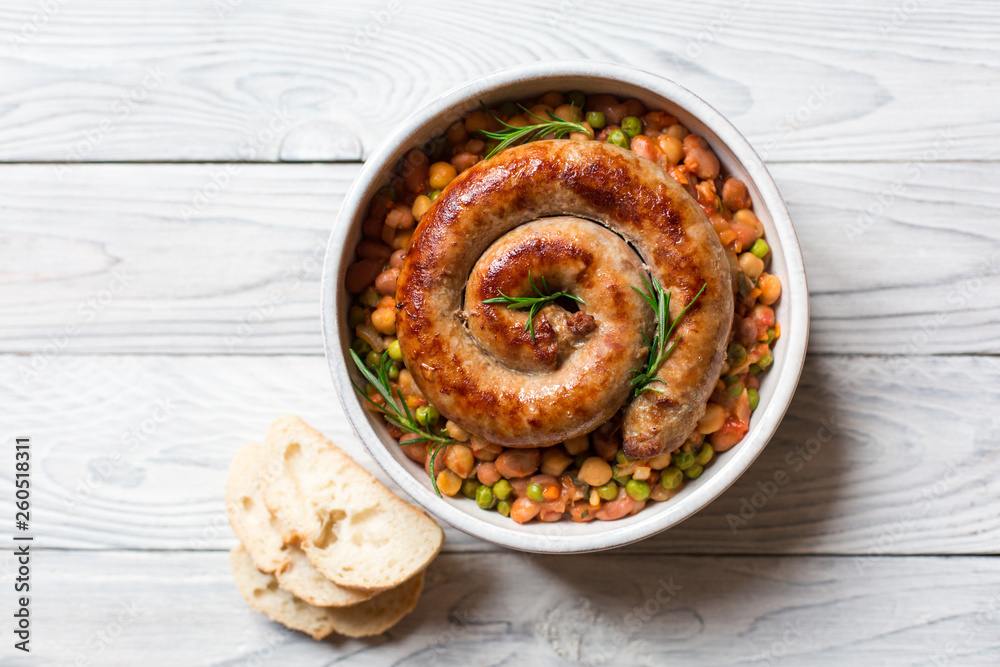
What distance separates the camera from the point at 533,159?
2572 millimetres

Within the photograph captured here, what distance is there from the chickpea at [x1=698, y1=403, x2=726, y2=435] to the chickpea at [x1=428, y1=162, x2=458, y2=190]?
136 centimetres

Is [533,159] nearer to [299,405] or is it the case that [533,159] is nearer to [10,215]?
[299,405]

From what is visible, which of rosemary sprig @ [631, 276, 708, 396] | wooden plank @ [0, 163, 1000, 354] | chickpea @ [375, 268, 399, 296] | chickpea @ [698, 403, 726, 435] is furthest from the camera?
wooden plank @ [0, 163, 1000, 354]

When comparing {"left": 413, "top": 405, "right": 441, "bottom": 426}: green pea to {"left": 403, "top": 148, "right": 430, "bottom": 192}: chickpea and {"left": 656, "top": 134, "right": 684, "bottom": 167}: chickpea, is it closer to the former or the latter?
{"left": 403, "top": 148, "right": 430, "bottom": 192}: chickpea

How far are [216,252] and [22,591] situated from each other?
1919 mm

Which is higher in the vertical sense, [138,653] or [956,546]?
[956,546]

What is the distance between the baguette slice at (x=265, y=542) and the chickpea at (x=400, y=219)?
1.24m

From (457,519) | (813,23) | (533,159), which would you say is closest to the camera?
(533,159)

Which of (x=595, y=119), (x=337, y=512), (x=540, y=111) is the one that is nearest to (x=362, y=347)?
(x=337, y=512)

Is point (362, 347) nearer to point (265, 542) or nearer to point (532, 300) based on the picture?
point (532, 300)

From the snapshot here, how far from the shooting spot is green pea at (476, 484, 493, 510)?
9.70 feet

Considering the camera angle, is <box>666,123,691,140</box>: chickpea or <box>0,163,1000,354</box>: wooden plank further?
<box>0,163,1000,354</box>: wooden plank

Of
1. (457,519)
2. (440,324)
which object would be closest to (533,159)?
(440,324)

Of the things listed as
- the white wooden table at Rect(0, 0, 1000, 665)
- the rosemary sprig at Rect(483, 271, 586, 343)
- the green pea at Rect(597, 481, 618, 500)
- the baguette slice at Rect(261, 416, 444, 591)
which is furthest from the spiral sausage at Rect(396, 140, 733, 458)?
the white wooden table at Rect(0, 0, 1000, 665)
